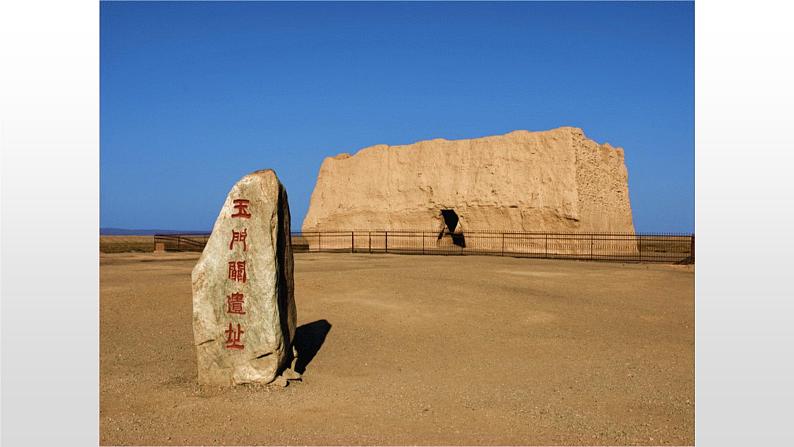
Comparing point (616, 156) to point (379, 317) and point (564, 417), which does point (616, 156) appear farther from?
point (564, 417)

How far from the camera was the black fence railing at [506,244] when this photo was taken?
25.5 meters

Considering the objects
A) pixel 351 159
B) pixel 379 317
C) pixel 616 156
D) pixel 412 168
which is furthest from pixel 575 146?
pixel 379 317

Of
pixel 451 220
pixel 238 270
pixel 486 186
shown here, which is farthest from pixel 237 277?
pixel 451 220

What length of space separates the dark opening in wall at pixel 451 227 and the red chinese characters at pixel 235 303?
24.2m

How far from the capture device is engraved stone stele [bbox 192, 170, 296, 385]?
6.50 m

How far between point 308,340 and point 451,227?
25841 millimetres

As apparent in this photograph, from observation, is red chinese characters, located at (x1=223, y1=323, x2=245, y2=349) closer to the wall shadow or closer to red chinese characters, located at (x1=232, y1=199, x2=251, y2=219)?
the wall shadow

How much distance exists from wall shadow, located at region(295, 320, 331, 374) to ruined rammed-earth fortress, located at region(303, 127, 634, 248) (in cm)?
1983

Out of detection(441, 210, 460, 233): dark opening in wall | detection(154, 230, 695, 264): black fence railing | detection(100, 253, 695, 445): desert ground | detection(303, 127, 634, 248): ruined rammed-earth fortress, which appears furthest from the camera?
detection(441, 210, 460, 233): dark opening in wall

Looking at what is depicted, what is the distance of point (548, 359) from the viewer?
777 cm

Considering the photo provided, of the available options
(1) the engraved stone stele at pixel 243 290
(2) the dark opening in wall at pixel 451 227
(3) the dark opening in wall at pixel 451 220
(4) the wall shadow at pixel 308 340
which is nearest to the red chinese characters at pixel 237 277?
(1) the engraved stone stele at pixel 243 290

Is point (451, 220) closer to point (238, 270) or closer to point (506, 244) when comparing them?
point (506, 244)

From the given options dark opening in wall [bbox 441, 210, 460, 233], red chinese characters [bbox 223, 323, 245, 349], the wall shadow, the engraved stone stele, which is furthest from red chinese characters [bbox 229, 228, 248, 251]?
dark opening in wall [bbox 441, 210, 460, 233]

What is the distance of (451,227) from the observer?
34.1 meters
